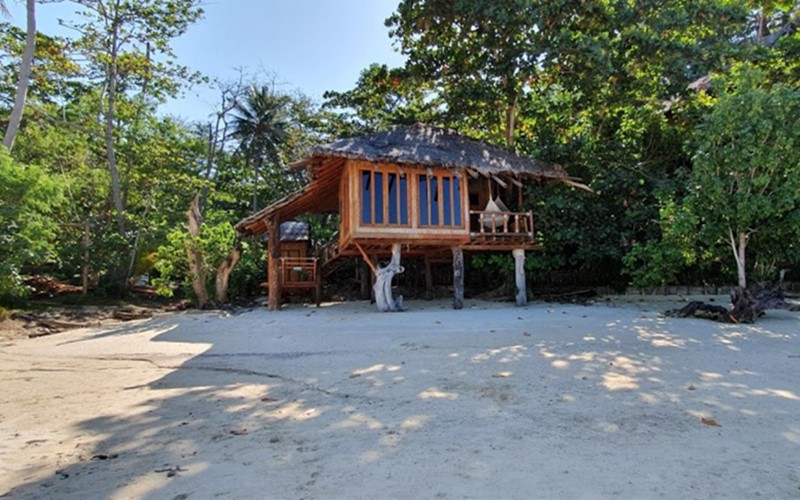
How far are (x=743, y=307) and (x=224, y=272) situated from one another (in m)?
13.3

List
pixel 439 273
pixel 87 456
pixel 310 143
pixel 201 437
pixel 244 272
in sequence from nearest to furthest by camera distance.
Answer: pixel 87 456, pixel 201 437, pixel 244 272, pixel 439 273, pixel 310 143

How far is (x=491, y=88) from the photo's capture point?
14.6 meters

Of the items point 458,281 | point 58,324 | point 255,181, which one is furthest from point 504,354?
point 255,181

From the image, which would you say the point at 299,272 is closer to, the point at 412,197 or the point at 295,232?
the point at 295,232

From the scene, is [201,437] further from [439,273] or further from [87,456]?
[439,273]

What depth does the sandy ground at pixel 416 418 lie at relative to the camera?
239cm

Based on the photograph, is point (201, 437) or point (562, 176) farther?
point (562, 176)

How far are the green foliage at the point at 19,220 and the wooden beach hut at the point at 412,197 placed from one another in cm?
489

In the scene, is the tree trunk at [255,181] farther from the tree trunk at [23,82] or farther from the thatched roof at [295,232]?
the tree trunk at [23,82]

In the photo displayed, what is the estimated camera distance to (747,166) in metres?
8.34

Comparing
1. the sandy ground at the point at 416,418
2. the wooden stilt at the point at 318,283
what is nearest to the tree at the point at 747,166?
the sandy ground at the point at 416,418

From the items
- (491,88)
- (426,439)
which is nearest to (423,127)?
(491,88)

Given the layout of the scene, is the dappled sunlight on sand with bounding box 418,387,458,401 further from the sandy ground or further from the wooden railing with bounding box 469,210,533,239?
the wooden railing with bounding box 469,210,533,239

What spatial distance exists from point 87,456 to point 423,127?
12603 mm
